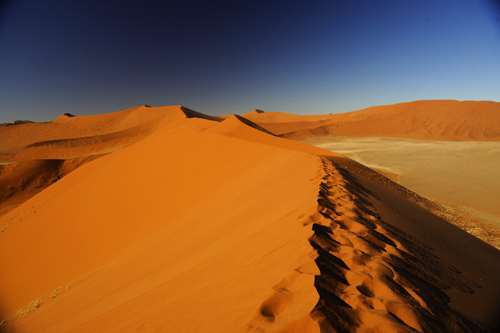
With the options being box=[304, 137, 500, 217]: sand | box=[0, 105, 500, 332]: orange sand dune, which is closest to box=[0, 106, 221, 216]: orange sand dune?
box=[0, 105, 500, 332]: orange sand dune

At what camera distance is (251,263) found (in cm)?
227

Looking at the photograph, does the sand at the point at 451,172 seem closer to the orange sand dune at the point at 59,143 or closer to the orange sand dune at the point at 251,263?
the orange sand dune at the point at 251,263

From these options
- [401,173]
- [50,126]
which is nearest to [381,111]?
[401,173]

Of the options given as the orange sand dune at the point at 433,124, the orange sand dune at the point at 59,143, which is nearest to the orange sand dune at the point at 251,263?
the orange sand dune at the point at 59,143

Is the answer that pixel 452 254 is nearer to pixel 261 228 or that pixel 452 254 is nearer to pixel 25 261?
pixel 261 228

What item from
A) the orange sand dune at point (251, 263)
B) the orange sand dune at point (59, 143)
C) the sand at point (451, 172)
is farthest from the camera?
the orange sand dune at point (59, 143)

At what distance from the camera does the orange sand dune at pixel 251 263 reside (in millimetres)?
1573

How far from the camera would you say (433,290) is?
6.71 feet

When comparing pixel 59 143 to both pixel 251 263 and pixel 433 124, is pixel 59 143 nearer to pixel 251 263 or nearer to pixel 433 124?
pixel 251 263

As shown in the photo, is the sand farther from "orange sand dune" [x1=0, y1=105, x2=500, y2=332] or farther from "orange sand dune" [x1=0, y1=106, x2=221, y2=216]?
"orange sand dune" [x1=0, y1=106, x2=221, y2=216]

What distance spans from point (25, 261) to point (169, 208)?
4.35 m

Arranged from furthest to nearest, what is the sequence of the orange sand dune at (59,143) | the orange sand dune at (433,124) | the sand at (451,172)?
the orange sand dune at (433,124) < the orange sand dune at (59,143) < the sand at (451,172)

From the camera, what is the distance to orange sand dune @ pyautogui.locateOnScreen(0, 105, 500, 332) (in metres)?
1.57

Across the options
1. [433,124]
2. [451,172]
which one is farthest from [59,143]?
[433,124]
